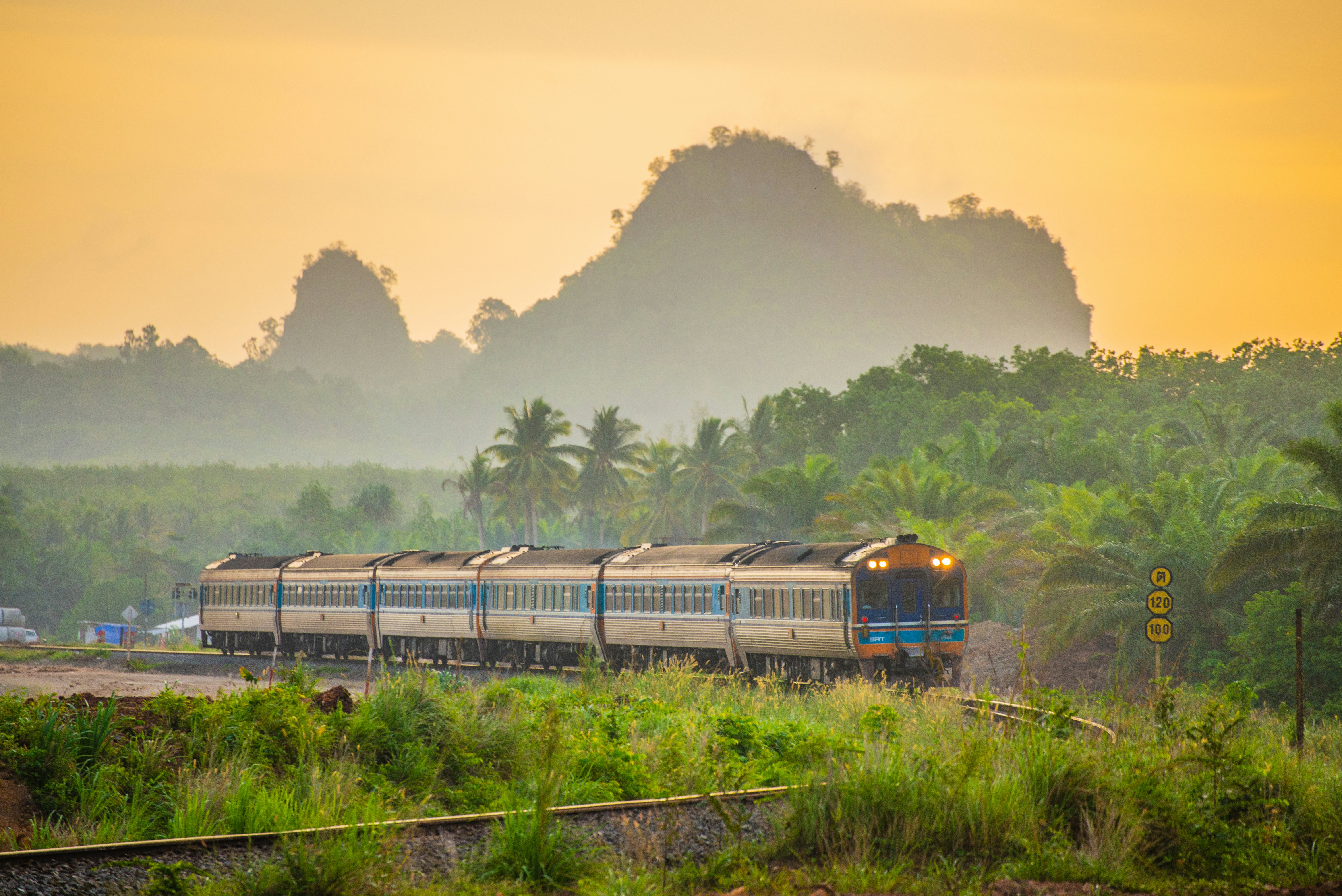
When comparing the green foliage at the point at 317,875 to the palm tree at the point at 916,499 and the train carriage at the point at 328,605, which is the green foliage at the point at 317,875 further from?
the palm tree at the point at 916,499

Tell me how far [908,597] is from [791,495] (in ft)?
115

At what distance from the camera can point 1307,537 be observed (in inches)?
1063

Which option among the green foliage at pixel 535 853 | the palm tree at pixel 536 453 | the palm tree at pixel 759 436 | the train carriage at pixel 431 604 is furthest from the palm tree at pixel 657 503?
the green foliage at pixel 535 853

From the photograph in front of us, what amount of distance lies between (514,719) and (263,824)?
470cm

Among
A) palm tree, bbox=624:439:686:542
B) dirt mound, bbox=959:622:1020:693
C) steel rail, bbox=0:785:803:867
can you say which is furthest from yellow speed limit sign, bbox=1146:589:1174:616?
palm tree, bbox=624:439:686:542

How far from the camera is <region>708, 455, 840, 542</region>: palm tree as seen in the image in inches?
2389

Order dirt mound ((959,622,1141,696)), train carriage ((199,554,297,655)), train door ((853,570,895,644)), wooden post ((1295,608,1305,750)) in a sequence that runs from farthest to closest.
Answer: train carriage ((199,554,297,655)) → dirt mound ((959,622,1141,696)) → train door ((853,570,895,644)) → wooden post ((1295,608,1305,750))

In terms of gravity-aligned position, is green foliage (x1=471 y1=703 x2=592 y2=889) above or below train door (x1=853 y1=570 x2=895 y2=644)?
below

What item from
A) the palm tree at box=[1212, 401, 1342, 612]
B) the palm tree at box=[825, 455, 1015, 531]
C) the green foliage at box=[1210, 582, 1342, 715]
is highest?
the palm tree at box=[825, 455, 1015, 531]

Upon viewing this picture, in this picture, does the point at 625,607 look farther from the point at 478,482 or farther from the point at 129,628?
the point at 478,482

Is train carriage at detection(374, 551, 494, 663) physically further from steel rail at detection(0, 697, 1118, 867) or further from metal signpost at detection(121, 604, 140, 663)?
steel rail at detection(0, 697, 1118, 867)

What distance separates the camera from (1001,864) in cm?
995

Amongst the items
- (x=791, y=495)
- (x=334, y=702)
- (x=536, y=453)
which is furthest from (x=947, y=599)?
(x=536, y=453)

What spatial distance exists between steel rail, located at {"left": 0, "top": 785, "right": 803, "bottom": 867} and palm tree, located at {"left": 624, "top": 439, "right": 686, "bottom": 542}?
72.0 meters
